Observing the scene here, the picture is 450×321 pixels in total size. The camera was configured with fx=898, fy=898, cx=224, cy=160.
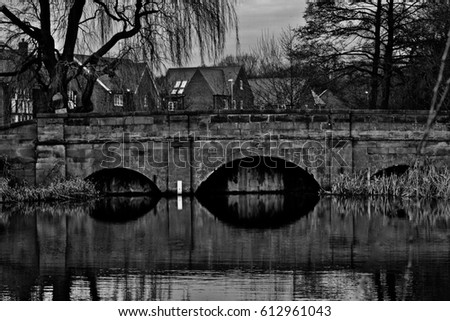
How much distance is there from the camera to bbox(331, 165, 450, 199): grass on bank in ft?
73.5

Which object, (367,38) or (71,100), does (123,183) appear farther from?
(367,38)

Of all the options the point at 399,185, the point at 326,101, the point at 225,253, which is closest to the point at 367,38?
the point at 399,185

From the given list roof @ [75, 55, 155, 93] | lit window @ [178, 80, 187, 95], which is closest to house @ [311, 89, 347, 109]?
lit window @ [178, 80, 187, 95]

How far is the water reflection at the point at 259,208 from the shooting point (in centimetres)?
1839

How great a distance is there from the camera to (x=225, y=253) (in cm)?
1334

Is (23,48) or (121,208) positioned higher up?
(23,48)

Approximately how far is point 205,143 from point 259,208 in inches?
134

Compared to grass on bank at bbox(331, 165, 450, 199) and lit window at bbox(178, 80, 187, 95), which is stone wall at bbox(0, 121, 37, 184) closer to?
grass on bank at bbox(331, 165, 450, 199)

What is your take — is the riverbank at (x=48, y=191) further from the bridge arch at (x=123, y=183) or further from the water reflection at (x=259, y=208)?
the water reflection at (x=259, y=208)

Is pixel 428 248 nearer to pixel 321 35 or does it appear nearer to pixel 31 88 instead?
pixel 31 88

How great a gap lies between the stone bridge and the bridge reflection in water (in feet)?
9.33

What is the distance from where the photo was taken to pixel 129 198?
2505 cm

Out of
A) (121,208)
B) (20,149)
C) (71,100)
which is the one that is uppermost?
(71,100)

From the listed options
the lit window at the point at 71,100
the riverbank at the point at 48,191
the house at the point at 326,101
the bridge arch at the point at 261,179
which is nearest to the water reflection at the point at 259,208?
the bridge arch at the point at 261,179
